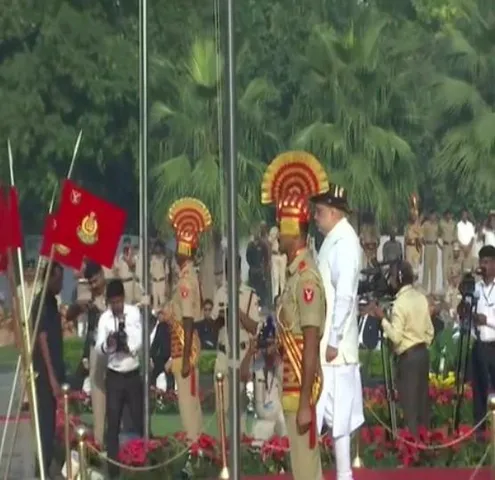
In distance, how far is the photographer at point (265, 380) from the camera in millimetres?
18672

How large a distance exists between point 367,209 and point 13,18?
8.00m

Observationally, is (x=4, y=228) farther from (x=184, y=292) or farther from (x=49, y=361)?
(x=184, y=292)

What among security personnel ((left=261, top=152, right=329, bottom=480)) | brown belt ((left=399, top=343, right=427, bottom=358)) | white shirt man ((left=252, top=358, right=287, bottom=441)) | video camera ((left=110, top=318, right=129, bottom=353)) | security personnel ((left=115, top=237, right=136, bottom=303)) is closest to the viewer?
security personnel ((left=261, top=152, right=329, bottom=480))

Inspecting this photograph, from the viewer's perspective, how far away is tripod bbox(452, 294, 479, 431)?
1903cm

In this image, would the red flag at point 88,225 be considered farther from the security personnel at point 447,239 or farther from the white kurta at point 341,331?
the security personnel at point 447,239

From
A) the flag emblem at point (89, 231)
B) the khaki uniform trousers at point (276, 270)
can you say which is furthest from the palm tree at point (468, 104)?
the flag emblem at point (89, 231)

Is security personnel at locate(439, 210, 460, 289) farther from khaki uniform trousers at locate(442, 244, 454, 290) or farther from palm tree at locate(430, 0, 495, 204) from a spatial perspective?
palm tree at locate(430, 0, 495, 204)

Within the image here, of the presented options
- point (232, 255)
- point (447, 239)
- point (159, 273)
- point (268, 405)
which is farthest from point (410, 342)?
point (447, 239)

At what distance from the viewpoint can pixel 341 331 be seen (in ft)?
44.9

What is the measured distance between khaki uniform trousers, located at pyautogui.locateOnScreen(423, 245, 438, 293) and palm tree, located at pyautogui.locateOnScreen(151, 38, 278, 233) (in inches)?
130

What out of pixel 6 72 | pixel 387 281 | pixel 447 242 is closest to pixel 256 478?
pixel 387 281

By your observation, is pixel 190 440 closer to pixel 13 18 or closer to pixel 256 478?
pixel 256 478

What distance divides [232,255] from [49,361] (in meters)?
4.94

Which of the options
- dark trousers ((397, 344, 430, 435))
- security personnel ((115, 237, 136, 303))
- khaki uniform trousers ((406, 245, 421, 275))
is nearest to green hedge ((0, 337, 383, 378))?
security personnel ((115, 237, 136, 303))
